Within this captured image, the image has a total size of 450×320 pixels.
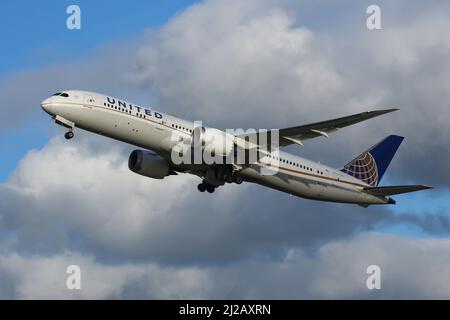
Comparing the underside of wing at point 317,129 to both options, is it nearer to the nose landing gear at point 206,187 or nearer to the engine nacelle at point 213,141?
the engine nacelle at point 213,141

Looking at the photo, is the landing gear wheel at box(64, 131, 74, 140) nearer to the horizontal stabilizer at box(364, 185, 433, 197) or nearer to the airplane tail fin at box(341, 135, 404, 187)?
the airplane tail fin at box(341, 135, 404, 187)

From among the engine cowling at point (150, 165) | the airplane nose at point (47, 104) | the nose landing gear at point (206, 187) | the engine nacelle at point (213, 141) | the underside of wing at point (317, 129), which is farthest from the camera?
the nose landing gear at point (206, 187)

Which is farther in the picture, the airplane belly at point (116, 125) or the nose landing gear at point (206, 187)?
the nose landing gear at point (206, 187)

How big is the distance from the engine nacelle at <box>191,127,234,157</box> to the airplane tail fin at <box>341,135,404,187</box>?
13.2 metres

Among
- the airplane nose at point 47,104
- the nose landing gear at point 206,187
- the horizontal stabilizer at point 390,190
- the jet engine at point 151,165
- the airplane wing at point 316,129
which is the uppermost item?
the airplane nose at point 47,104

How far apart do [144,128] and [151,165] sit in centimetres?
655

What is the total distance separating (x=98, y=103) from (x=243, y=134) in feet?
33.2

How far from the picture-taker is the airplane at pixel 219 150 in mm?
49562

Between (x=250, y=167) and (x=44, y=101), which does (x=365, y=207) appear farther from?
(x=44, y=101)

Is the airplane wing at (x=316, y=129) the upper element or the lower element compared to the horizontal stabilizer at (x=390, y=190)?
upper

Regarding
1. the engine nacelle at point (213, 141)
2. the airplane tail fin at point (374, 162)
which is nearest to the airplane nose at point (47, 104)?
the engine nacelle at point (213, 141)

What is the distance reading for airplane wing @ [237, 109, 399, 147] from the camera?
4753 centimetres

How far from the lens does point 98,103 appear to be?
1959 inches
